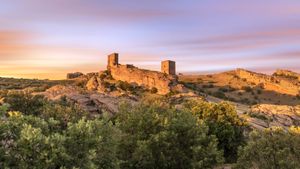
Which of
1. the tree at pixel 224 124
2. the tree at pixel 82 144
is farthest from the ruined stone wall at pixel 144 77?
the tree at pixel 82 144

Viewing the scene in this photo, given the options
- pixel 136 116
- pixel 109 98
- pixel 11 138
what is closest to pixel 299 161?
pixel 136 116

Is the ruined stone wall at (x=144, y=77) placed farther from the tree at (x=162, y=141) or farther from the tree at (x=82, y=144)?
the tree at (x=82, y=144)

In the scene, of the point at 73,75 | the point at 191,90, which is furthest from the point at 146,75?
the point at 73,75

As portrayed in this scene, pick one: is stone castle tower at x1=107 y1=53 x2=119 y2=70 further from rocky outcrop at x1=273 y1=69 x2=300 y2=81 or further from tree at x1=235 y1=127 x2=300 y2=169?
tree at x1=235 y1=127 x2=300 y2=169

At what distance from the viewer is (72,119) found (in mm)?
33344

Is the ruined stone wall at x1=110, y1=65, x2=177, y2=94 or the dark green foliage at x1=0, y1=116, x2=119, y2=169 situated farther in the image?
the ruined stone wall at x1=110, y1=65, x2=177, y2=94

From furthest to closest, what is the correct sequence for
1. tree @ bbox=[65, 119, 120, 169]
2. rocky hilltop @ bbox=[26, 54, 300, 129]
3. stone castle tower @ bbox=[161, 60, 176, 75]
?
stone castle tower @ bbox=[161, 60, 176, 75], rocky hilltop @ bbox=[26, 54, 300, 129], tree @ bbox=[65, 119, 120, 169]

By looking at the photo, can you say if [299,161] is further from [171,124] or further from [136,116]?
[136,116]

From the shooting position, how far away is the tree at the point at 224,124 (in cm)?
A: 5119

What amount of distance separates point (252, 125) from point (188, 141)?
34827 millimetres

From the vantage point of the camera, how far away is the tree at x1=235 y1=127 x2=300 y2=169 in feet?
92.6

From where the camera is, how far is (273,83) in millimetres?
136875

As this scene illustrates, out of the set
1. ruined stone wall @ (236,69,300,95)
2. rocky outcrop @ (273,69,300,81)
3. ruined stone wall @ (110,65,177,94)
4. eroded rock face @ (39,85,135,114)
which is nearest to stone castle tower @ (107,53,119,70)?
ruined stone wall @ (110,65,177,94)

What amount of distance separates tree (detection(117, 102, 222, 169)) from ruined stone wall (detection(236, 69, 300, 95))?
108 meters
